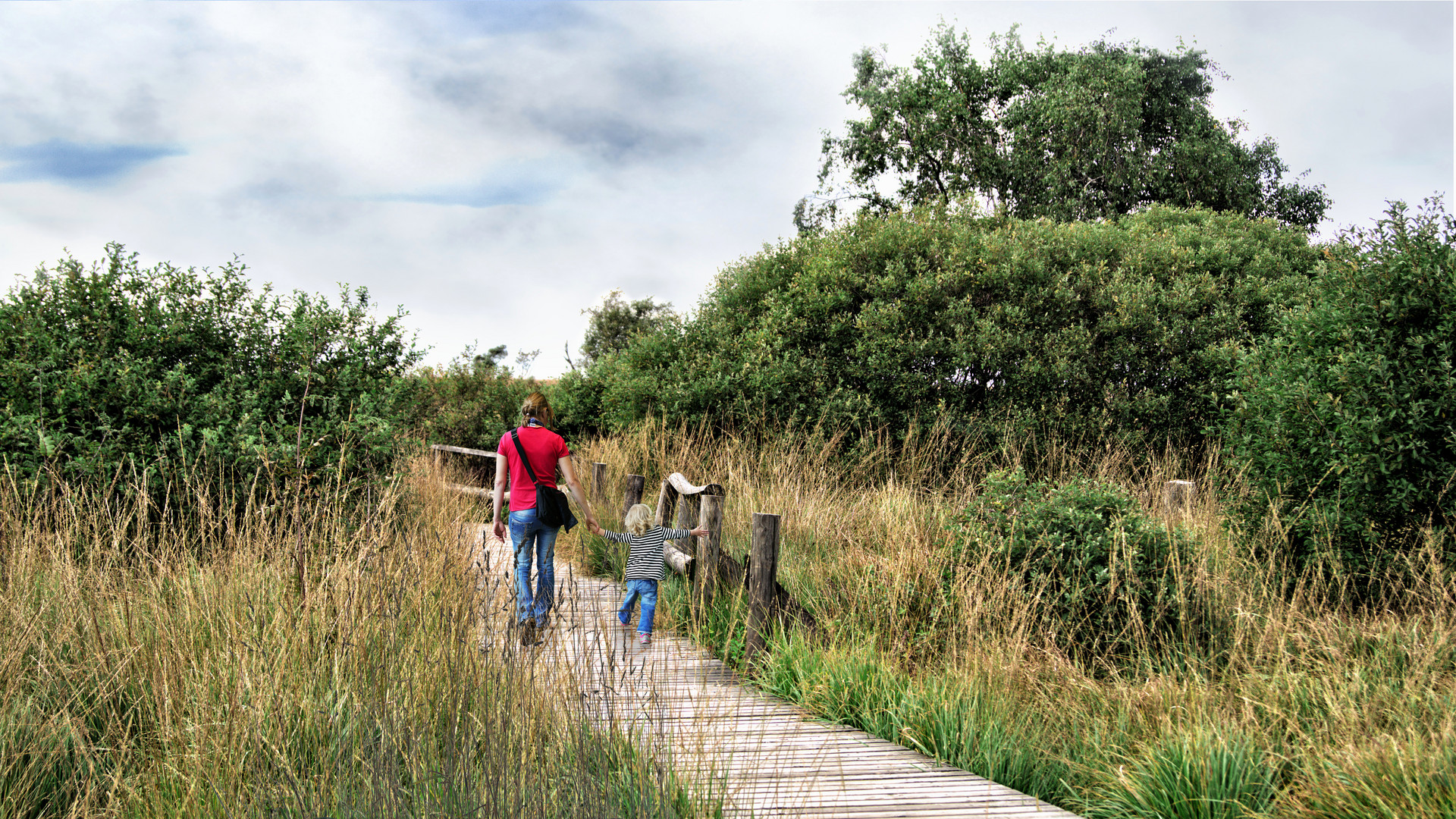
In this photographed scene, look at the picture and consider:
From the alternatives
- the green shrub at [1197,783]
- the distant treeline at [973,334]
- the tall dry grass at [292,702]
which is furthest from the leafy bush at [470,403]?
the green shrub at [1197,783]

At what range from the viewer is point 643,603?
6246 millimetres

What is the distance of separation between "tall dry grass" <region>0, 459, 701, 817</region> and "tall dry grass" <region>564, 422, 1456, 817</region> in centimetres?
173

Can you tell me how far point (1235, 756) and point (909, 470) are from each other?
7.80m

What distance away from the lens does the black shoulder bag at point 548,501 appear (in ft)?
20.9

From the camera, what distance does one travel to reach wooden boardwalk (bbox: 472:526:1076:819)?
326cm

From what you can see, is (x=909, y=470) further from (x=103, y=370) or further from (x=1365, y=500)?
(x=103, y=370)

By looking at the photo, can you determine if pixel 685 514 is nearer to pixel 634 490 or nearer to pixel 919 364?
pixel 634 490

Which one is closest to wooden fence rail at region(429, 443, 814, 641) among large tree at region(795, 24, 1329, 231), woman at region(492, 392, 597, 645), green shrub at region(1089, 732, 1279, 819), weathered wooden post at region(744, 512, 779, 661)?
weathered wooden post at region(744, 512, 779, 661)

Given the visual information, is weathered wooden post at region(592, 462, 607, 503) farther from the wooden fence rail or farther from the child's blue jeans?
the child's blue jeans

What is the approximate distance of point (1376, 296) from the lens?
6.05 meters

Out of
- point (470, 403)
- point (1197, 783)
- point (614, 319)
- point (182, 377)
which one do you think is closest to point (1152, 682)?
point (1197, 783)

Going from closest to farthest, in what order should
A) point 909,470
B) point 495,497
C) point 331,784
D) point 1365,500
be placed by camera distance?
point 331,784 → point 1365,500 → point 495,497 → point 909,470

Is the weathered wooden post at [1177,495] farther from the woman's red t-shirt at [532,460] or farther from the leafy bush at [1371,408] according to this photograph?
the woman's red t-shirt at [532,460]

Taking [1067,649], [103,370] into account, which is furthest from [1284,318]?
[103,370]
